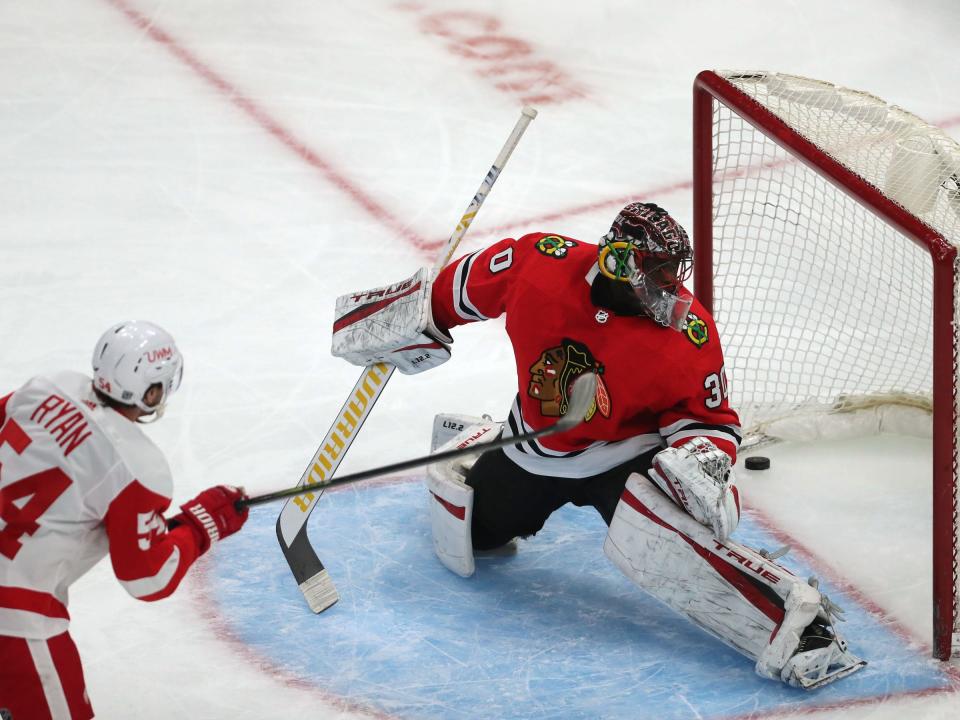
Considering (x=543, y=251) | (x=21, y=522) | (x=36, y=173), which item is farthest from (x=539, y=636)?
(x=36, y=173)

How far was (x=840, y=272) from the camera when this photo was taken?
428cm

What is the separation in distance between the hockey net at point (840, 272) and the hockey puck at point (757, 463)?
0.09 meters

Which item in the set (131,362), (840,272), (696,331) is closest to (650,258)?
(696,331)

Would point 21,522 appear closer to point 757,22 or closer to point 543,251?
point 543,251

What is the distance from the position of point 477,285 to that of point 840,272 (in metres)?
1.60

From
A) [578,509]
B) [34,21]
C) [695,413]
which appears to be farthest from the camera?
[34,21]

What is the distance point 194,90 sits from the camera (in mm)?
5777

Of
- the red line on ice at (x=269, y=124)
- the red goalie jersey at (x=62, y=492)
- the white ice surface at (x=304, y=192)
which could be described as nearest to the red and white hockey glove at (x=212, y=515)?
the red goalie jersey at (x=62, y=492)

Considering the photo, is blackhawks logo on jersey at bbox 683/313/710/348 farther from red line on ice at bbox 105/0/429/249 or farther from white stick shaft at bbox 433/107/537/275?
red line on ice at bbox 105/0/429/249

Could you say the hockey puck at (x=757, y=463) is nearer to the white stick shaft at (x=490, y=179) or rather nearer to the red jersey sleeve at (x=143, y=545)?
the white stick shaft at (x=490, y=179)

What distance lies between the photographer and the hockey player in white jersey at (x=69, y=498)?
88.7 inches

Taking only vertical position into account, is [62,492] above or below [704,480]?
above

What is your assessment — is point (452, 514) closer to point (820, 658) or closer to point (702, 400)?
point (702, 400)

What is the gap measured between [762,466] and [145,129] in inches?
113
